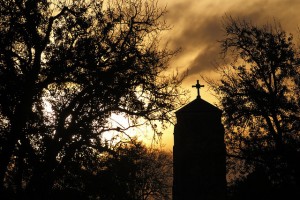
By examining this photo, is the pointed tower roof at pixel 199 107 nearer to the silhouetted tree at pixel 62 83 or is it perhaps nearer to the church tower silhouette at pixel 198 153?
the church tower silhouette at pixel 198 153

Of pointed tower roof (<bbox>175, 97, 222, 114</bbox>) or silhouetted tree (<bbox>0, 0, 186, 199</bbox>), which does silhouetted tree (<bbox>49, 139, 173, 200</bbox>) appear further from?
pointed tower roof (<bbox>175, 97, 222, 114</bbox>)

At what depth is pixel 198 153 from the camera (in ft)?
88.4

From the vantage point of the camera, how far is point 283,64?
70.0 ft

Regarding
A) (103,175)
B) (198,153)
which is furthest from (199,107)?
(103,175)

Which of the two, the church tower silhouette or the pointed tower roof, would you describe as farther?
the pointed tower roof

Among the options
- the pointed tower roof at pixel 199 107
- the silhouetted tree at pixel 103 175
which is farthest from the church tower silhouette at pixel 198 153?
the silhouetted tree at pixel 103 175

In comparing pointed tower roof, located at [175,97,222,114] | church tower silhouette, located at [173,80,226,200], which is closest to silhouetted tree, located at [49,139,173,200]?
church tower silhouette, located at [173,80,226,200]

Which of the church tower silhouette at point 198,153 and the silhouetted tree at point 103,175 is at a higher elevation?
the church tower silhouette at point 198,153

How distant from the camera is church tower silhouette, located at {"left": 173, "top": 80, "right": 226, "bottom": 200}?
26078mm

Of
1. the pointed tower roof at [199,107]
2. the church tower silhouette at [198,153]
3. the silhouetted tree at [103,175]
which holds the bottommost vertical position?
the silhouetted tree at [103,175]

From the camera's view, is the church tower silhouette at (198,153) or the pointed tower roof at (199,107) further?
the pointed tower roof at (199,107)

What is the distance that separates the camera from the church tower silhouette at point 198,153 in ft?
85.6

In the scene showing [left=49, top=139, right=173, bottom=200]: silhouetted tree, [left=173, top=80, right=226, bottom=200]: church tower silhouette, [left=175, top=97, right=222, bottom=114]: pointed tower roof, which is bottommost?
[left=49, top=139, right=173, bottom=200]: silhouetted tree

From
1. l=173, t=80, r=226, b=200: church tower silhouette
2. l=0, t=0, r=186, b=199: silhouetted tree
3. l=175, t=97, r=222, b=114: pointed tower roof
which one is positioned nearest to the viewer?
l=0, t=0, r=186, b=199: silhouetted tree
